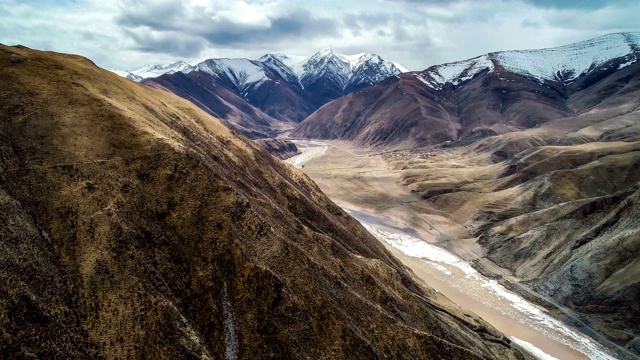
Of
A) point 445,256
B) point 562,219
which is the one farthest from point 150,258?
point 562,219

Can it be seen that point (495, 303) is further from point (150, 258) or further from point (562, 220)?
point (150, 258)

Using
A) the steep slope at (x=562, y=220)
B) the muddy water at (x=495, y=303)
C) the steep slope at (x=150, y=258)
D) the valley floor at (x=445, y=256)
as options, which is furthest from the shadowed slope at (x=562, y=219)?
the steep slope at (x=150, y=258)

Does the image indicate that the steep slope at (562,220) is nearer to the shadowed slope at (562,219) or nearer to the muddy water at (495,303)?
the shadowed slope at (562,219)

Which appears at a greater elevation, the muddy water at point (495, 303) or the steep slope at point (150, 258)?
the steep slope at point (150, 258)

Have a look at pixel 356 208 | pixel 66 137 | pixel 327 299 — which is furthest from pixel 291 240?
pixel 356 208

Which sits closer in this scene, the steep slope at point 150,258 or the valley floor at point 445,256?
the steep slope at point 150,258

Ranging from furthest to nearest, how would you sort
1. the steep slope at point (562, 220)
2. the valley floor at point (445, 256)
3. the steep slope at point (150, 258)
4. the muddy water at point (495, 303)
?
the steep slope at point (562, 220) < the valley floor at point (445, 256) < the muddy water at point (495, 303) < the steep slope at point (150, 258)
